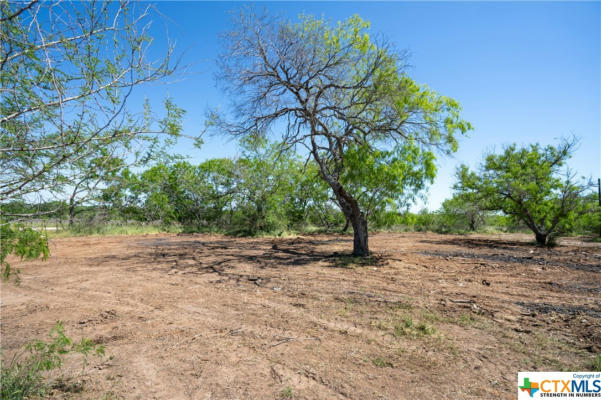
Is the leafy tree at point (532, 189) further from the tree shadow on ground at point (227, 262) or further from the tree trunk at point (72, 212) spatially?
the tree trunk at point (72, 212)

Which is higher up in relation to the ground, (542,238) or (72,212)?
(72,212)

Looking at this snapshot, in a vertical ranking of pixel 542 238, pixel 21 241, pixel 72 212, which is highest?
pixel 72 212

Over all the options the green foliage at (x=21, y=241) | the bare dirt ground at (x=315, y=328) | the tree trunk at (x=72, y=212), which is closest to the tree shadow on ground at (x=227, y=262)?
the bare dirt ground at (x=315, y=328)

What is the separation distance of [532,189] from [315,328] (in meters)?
14.4

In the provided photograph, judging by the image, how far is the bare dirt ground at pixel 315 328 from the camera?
269 centimetres

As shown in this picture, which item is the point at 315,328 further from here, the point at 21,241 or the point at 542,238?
the point at 542,238

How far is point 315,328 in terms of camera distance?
387cm

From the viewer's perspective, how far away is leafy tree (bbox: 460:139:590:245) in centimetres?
1333

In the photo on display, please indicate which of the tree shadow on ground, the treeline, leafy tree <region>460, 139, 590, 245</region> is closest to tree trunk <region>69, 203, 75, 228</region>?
the tree shadow on ground

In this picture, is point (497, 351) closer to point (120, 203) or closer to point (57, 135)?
A: point (120, 203)

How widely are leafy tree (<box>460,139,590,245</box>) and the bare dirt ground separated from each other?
7212mm

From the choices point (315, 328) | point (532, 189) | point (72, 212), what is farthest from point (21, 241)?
point (532, 189)

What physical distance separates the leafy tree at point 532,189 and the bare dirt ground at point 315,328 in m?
7.21

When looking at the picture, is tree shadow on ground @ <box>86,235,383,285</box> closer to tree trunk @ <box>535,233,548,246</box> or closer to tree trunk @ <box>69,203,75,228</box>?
tree trunk @ <box>69,203,75,228</box>
